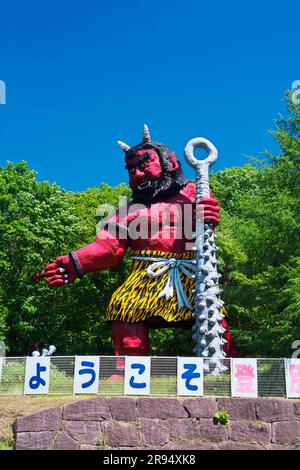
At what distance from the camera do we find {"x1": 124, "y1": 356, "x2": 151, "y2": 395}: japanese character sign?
1115 cm

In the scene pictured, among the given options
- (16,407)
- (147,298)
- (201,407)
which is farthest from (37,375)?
(147,298)

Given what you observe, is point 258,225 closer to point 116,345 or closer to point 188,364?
point 116,345

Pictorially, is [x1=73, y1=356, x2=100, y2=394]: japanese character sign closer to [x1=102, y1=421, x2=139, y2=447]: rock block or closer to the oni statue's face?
[x1=102, y1=421, x2=139, y2=447]: rock block

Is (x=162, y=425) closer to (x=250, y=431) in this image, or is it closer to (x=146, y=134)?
(x=250, y=431)

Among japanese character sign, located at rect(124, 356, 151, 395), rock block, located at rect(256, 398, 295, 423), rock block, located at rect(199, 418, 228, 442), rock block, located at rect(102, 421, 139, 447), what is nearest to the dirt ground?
rock block, located at rect(102, 421, 139, 447)

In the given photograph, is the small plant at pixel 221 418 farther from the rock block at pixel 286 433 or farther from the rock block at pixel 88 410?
the rock block at pixel 88 410

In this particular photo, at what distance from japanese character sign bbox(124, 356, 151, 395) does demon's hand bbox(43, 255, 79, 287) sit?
156 inches

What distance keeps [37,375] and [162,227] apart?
4989 mm

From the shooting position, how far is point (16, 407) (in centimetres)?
1116

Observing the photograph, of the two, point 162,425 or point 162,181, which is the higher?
point 162,181

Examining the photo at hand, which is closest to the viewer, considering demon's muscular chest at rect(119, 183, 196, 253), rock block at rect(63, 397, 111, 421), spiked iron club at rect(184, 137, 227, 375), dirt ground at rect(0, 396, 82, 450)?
rock block at rect(63, 397, 111, 421)

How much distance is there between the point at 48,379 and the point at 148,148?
668 centimetres

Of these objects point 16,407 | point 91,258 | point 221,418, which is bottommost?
point 221,418

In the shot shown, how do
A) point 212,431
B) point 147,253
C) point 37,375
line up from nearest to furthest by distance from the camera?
point 212,431 → point 37,375 → point 147,253
